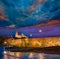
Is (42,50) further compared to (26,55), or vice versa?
(42,50)

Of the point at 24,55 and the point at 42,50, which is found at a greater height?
the point at 42,50

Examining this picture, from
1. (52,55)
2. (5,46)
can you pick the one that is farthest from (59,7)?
(5,46)

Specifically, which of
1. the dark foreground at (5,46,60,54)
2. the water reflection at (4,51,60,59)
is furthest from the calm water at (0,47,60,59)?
the dark foreground at (5,46,60,54)

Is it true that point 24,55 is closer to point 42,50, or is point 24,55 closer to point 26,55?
point 26,55

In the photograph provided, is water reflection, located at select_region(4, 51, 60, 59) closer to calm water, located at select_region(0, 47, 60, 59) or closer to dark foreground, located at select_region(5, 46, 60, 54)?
calm water, located at select_region(0, 47, 60, 59)

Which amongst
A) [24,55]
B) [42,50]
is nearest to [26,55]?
[24,55]

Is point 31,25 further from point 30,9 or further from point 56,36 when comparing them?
point 56,36

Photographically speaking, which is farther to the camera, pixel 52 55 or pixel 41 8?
pixel 41 8

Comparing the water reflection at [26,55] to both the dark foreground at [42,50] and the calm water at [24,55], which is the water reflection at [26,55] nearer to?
the calm water at [24,55]

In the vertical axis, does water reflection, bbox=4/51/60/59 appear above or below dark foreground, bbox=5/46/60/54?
below

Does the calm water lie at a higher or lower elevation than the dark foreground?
lower

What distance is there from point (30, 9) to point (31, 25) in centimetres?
66

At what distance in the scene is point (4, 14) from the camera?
795 cm

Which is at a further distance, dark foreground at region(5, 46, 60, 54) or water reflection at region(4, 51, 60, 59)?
dark foreground at region(5, 46, 60, 54)
